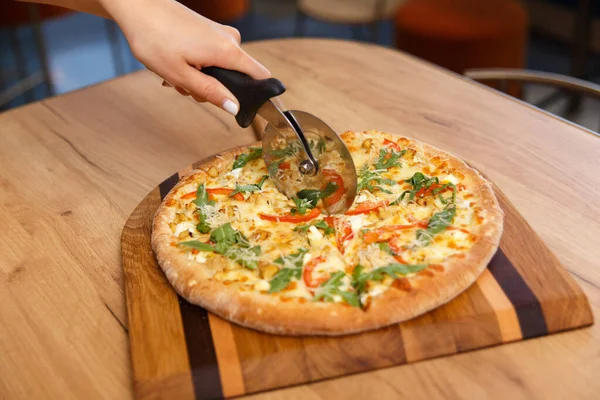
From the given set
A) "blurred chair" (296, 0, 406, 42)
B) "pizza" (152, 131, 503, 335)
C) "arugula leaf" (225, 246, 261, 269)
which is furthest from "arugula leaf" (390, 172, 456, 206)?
"blurred chair" (296, 0, 406, 42)

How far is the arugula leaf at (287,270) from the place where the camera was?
4.94ft

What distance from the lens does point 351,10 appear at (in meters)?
5.04

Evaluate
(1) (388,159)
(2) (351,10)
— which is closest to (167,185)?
(1) (388,159)

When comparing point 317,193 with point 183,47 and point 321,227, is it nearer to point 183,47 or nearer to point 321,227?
point 321,227

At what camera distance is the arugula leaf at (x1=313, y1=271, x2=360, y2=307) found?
1.46 meters

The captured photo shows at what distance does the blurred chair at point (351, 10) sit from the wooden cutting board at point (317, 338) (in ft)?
12.0

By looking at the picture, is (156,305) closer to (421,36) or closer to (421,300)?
(421,300)

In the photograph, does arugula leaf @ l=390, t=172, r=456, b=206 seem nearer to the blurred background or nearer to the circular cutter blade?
the circular cutter blade

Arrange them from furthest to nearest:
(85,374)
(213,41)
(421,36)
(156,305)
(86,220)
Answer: (421,36) < (86,220) < (213,41) < (156,305) < (85,374)

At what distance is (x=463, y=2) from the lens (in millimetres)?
4492

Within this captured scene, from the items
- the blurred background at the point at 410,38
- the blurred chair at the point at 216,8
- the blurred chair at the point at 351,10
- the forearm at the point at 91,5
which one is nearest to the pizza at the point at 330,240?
the forearm at the point at 91,5

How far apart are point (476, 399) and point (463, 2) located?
3681 millimetres

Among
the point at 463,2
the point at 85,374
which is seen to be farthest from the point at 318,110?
the point at 463,2

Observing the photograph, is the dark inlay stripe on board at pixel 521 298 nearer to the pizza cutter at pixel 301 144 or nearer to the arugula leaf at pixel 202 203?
the pizza cutter at pixel 301 144
